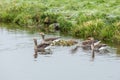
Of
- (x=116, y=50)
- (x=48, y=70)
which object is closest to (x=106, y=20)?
(x=116, y=50)

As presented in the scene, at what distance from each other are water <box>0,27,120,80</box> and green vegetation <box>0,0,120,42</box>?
9.53 ft

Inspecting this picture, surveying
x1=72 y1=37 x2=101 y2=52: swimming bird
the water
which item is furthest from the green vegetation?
the water

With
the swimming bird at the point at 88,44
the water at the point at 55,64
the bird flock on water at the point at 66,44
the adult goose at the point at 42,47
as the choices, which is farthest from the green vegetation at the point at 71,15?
the adult goose at the point at 42,47

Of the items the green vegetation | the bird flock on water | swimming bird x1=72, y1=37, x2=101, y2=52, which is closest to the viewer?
the bird flock on water

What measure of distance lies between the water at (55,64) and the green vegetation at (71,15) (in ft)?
9.53

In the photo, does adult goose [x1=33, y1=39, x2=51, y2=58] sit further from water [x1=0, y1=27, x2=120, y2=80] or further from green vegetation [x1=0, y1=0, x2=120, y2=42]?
green vegetation [x1=0, y1=0, x2=120, y2=42]

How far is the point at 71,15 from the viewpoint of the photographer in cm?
3275

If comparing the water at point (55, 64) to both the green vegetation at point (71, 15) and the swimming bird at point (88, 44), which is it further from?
the green vegetation at point (71, 15)

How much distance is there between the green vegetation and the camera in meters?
29.3

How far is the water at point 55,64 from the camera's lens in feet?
71.2

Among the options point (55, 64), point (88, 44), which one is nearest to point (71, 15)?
point (88, 44)

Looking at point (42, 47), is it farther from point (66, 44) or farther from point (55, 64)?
point (55, 64)

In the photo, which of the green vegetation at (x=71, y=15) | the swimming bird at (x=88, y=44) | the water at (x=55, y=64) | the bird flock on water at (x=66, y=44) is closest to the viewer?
the water at (x=55, y=64)

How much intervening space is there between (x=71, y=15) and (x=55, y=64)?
9557mm
